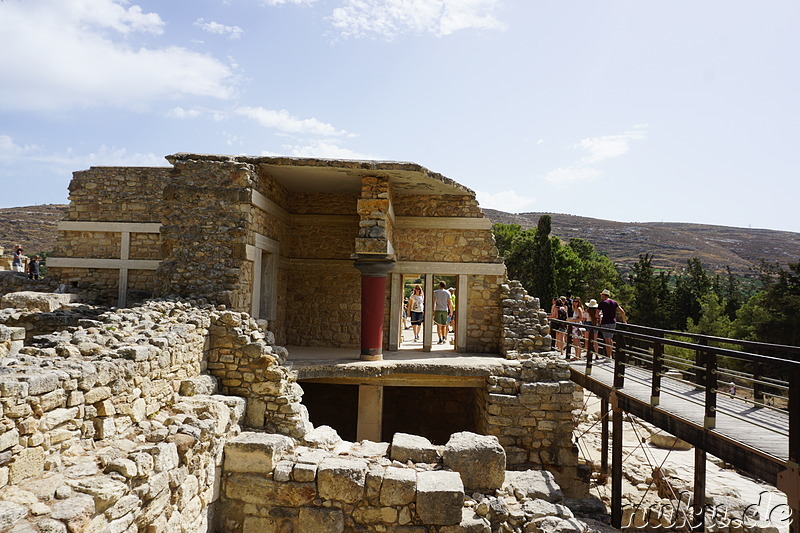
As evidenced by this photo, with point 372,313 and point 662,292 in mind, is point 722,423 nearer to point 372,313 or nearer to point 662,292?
point 372,313

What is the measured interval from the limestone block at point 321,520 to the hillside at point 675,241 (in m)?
64.0

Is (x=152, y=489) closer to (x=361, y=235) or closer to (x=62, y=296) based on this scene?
(x=361, y=235)

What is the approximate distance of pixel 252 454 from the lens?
5844 mm

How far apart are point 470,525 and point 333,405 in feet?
26.0

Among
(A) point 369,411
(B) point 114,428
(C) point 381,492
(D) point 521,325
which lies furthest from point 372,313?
(B) point 114,428

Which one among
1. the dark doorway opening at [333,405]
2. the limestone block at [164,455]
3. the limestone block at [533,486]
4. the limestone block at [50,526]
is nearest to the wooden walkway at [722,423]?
the limestone block at [533,486]

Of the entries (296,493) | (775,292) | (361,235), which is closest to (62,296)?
(361,235)

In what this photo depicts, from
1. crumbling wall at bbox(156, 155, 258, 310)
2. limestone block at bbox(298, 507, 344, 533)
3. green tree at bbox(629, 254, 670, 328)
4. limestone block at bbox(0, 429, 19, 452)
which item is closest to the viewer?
limestone block at bbox(0, 429, 19, 452)

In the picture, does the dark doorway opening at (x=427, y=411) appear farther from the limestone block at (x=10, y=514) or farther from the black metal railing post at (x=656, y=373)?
the limestone block at (x=10, y=514)

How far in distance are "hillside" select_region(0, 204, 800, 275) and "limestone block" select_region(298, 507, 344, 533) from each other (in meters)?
64.0

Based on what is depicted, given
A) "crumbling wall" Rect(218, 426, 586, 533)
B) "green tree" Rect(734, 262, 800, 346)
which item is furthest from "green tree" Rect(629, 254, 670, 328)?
"crumbling wall" Rect(218, 426, 586, 533)

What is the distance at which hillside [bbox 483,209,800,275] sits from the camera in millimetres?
69762

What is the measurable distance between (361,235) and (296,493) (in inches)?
211

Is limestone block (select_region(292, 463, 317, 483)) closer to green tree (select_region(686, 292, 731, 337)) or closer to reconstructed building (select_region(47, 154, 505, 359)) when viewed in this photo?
reconstructed building (select_region(47, 154, 505, 359))
